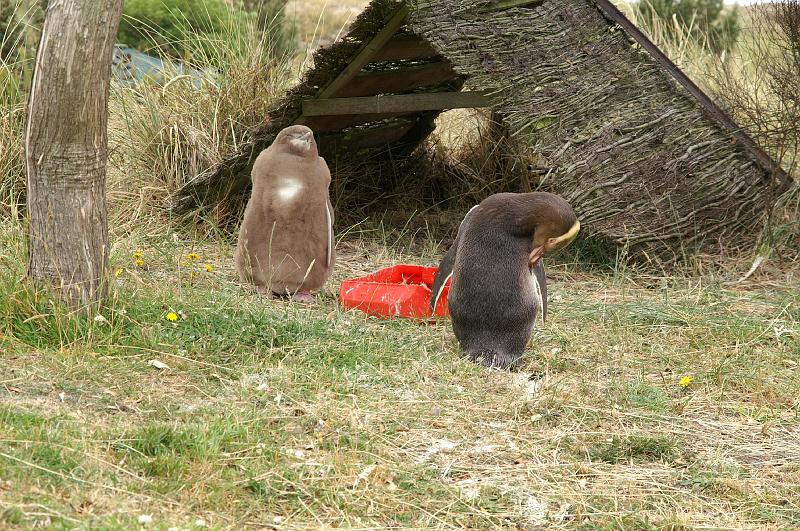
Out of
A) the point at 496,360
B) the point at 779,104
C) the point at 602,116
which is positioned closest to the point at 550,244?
the point at 496,360

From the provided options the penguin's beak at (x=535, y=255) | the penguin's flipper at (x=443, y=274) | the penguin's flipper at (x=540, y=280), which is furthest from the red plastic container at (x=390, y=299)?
the penguin's beak at (x=535, y=255)

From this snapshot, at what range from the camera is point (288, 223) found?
5.21 meters

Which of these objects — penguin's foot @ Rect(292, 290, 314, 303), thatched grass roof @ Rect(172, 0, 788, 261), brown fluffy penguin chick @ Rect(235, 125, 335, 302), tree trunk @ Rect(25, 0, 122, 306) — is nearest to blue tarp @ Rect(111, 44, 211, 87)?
thatched grass roof @ Rect(172, 0, 788, 261)

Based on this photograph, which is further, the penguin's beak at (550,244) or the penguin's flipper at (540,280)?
the penguin's flipper at (540,280)

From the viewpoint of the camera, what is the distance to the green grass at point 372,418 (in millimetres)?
2914

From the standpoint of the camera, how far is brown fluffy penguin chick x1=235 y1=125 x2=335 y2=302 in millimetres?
5223

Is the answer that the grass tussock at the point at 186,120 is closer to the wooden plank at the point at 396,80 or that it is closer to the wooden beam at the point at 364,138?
the wooden beam at the point at 364,138

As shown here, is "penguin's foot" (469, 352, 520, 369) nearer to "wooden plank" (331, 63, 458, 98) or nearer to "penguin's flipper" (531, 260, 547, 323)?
"penguin's flipper" (531, 260, 547, 323)

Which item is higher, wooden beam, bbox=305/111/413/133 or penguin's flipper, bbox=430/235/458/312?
wooden beam, bbox=305/111/413/133

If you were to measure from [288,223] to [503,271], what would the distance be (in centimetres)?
136

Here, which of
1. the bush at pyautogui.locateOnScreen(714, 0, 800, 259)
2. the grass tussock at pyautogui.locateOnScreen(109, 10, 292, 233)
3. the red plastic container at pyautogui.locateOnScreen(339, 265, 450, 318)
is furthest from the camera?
the grass tussock at pyautogui.locateOnScreen(109, 10, 292, 233)

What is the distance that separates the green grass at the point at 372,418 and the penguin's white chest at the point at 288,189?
516 mm

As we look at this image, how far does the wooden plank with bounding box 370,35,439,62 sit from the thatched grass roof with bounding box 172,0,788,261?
23 centimetres

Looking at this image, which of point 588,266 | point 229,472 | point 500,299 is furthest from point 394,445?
point 588,266
